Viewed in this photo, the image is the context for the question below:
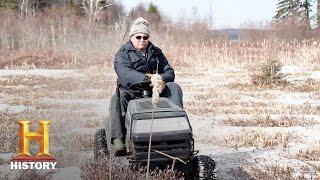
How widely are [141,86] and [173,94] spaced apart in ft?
1.09

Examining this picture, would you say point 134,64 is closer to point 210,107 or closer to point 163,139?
point 163,139

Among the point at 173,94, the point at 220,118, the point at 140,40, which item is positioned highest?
the point at 140,40

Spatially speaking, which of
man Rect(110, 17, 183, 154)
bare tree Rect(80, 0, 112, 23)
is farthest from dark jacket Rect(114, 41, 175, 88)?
bare tree Rect(80, 0, 112, 23)

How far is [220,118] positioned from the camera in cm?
909

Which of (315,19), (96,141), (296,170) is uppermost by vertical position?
(315,19)

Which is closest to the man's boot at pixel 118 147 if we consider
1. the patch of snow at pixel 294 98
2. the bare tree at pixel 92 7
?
the patch of snow at pixel 294 98

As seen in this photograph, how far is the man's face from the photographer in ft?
16.6

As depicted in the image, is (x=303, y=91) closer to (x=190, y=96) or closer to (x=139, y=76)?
(x=190, y=96)

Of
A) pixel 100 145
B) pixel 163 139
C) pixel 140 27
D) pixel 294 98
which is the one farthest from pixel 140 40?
pixel 294 98

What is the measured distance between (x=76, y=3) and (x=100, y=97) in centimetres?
3291

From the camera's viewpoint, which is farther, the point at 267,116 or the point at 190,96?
the point at 190,96

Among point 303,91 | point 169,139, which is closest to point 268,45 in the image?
point 303,91

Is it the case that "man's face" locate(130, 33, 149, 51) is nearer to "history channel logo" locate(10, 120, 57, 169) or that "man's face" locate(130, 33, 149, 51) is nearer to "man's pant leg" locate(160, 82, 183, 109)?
"man's pant leg" locate(160, 82, 183, 109)

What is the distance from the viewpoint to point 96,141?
5164 mm
